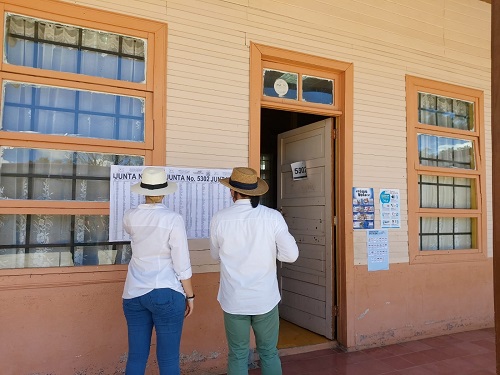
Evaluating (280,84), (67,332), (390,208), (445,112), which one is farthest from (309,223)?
(67,332)

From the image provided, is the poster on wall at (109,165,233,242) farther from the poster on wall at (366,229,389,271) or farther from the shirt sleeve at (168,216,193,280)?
the poster on wall at (366,229,389,271)

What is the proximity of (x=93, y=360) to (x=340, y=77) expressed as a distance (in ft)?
12.2

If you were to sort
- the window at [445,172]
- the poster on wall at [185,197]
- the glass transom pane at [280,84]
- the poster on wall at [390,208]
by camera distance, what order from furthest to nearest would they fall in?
the window at [445,172], the poster on wall at [390,208], the glass transom pane at [280,84], the poster on wall at [185,197]

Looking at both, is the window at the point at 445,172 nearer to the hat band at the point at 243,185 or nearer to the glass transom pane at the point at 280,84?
the glass transom pane at the point at 280,84

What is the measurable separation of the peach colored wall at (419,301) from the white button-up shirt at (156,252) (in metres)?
2.51

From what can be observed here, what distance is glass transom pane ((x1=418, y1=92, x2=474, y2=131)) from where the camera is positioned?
17.6 feet

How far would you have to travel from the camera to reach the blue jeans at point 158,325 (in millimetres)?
2773

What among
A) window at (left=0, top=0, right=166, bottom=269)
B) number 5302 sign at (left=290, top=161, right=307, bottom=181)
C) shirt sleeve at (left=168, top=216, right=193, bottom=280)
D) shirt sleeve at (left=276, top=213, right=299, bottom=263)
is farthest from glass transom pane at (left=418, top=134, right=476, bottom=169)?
shirt sleeve at (left=168, top=216, right=193, bottom=280)

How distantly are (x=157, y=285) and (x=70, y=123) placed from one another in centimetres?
165

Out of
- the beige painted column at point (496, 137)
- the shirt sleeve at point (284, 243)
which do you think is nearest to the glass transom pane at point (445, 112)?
the shirt sleeve at point (284, 243)

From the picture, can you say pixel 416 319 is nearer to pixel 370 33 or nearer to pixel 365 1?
pixel 370 33

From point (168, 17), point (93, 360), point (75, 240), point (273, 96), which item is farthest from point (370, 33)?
point (93, 360)

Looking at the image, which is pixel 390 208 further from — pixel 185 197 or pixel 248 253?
pixel 248 253

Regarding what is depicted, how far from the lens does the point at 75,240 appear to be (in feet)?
11.6
